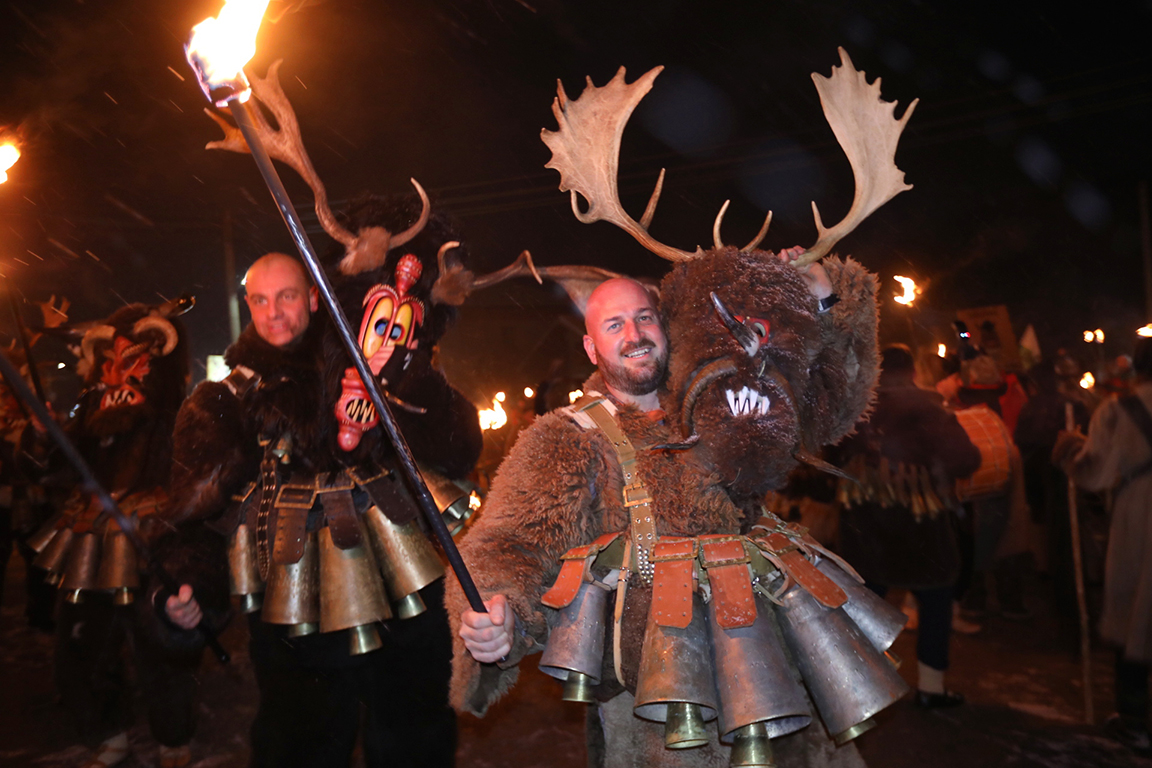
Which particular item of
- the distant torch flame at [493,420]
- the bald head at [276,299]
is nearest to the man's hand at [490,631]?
the bald head at [276,299]

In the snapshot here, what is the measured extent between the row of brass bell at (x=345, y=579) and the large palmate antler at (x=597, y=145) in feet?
4.66

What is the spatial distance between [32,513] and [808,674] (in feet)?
23.7

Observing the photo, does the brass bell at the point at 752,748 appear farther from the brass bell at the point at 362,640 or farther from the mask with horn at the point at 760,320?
the brass bell at the point at 362,640

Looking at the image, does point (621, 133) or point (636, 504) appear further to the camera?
point (621, 133)

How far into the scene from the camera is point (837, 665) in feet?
5.69

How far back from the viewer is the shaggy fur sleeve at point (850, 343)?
212 cm

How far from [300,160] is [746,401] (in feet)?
6.21

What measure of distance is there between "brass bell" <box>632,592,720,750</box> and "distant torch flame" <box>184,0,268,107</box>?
1443 millimetres

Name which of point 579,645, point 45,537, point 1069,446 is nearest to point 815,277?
point 579,645

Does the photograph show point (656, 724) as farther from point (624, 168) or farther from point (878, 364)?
point (624, 168)

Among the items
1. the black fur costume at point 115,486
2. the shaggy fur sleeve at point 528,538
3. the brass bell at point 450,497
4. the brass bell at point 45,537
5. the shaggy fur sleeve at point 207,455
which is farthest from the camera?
the brass bell at point 45,537

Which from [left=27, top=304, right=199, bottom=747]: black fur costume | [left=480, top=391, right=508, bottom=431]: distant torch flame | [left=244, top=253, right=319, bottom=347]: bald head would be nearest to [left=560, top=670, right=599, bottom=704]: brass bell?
[left=244, top=253, right=319, bottom=347]: bald head

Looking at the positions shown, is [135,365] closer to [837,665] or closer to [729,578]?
[729,578]

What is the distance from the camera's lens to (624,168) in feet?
36.1
